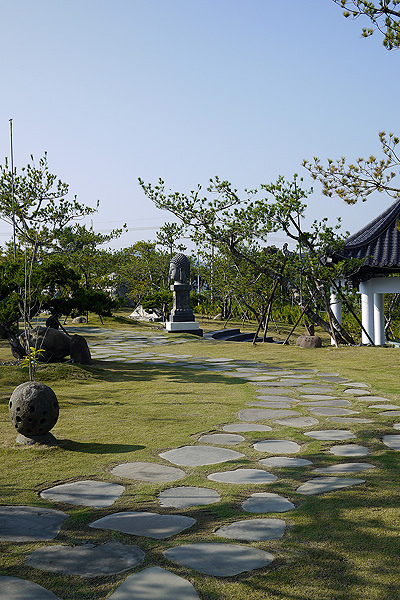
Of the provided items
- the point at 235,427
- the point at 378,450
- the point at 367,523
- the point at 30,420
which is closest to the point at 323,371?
the point at 235,427

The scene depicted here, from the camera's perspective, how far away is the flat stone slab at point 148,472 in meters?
3.44

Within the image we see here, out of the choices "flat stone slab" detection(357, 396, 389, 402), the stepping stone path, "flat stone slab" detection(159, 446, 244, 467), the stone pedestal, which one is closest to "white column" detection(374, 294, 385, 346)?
the stone pedestal

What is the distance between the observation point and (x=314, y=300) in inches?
510

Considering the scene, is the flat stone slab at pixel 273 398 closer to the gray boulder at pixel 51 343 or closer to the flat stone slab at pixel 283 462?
the flat stone slab at pixel 283 462

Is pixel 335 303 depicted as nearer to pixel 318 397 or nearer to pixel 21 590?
pixel 318 397

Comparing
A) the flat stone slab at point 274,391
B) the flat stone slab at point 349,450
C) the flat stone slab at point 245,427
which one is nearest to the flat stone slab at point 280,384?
the flat stone slab at point 274,391

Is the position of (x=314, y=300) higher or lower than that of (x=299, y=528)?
higher

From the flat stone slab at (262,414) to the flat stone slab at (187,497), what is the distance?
203 cm

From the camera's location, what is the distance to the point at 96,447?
13.9ft

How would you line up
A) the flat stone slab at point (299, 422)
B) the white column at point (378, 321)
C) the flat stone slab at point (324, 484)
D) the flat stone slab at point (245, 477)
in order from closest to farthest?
the flat stone slab at point (324, 484), the flat stone slab at point (245, 477), the flat stone slab at point (299, 422), the white column at point (378, 321)

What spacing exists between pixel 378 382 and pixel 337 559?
5.48 metres

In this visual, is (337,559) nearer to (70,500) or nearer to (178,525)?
(178,525)

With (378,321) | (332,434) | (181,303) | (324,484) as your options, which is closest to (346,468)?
(324,484)

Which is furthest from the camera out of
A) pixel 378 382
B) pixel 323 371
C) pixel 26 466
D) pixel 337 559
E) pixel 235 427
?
pixel 323 371
